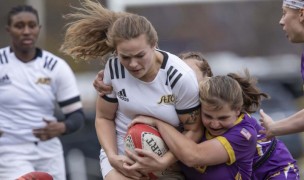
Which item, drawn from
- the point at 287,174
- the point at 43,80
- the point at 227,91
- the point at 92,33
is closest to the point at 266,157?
the point at 287,174

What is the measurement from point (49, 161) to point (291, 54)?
11799mm

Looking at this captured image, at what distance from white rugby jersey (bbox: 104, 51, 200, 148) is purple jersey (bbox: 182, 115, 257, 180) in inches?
11.8

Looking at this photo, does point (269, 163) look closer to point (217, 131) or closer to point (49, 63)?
point (217, 131)

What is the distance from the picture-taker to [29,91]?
8.20m

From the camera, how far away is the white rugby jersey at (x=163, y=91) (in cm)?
554

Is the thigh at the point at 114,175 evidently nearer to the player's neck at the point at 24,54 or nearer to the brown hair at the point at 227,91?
the brown hair at the point at 227,91

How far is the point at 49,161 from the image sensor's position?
325 inches

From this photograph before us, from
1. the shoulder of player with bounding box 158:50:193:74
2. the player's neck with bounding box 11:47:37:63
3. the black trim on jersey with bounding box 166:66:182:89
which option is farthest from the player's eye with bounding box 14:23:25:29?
the black trim on jersey with bounding box 166:66:182:89

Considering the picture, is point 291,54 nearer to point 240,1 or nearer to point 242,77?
point 240,1

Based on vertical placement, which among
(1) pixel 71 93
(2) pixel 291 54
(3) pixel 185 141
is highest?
(3) pixel 185 141

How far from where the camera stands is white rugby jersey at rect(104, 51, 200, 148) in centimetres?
554

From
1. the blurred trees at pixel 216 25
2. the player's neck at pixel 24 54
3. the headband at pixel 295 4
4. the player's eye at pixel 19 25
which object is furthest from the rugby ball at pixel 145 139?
the blurred trees at pixel 216 25

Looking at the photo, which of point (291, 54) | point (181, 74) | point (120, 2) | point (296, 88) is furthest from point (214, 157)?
point (291, 54)

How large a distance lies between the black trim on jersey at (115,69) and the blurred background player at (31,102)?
2485 millimetres
